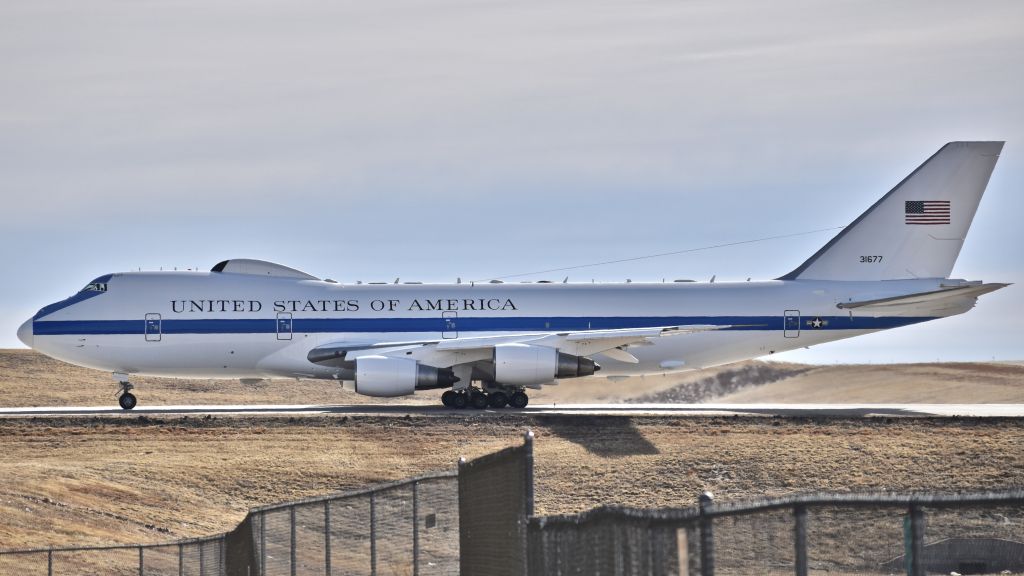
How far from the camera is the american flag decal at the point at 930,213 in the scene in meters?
44.6

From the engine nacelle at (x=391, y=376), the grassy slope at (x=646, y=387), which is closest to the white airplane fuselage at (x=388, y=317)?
the engine nacelle at (x=391, y=376)

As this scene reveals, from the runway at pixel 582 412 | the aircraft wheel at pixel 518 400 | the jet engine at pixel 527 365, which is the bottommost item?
the runway at pixel 582 412

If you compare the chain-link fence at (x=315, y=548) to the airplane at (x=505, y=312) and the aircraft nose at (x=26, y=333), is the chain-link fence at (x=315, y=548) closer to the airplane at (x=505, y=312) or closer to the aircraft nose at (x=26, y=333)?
the airplane at (x=505, y=312)

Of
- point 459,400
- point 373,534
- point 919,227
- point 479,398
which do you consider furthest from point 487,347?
point 373,534

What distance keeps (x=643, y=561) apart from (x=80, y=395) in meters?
56.0

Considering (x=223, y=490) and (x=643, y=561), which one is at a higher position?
(x=643, y=561)

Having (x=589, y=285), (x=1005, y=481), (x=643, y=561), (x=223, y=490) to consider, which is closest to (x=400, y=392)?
(x=589, y=285)

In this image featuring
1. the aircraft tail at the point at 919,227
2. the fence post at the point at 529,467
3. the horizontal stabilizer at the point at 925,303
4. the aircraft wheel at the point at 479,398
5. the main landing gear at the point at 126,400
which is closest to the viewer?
the fence post at the point at 529,467

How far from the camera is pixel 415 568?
41.7ft

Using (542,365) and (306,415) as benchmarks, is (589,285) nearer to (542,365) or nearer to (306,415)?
(542,365)

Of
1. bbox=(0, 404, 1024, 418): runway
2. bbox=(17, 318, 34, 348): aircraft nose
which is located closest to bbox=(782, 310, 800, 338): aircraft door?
bbox=(0, 404, 1024, 418): runway

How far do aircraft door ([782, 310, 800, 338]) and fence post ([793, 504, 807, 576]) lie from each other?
36806mm

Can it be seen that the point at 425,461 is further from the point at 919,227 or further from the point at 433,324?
the point at 919,227

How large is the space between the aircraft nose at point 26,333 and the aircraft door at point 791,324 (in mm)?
23126
